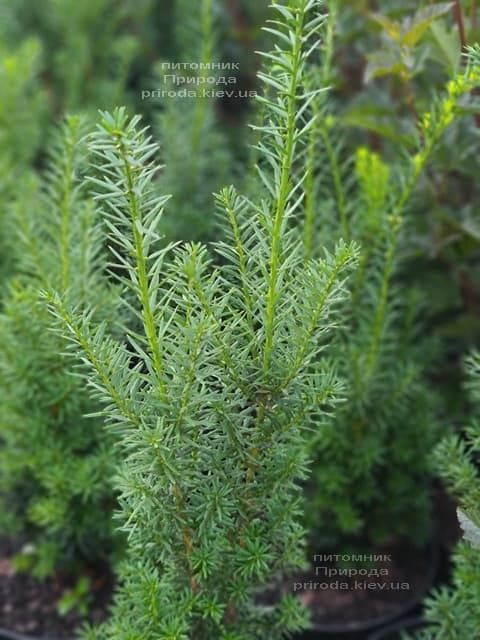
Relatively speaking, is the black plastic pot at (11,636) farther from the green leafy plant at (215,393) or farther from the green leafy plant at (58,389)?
the green leafy plant at (215,393)

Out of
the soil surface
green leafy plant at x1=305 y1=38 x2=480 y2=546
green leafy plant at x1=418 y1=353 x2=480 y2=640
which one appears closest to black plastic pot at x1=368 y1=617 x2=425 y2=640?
green leafy plant at x1=305 y1=38 x2=480 y2=546

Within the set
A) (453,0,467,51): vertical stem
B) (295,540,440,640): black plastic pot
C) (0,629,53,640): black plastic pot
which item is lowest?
(295,540,440,640): black plastic pot

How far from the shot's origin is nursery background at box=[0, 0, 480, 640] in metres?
1.00

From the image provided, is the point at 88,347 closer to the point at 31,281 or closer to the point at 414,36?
the point at 31,281

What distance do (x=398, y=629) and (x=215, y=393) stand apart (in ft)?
2.75

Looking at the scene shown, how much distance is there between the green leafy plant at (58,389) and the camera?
1.41 meters

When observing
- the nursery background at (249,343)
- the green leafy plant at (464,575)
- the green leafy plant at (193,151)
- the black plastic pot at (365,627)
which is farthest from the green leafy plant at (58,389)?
the green leafy plant at (464,575)

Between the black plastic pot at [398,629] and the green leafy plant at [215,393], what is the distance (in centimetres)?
55

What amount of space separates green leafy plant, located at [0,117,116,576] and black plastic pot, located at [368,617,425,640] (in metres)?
0.52

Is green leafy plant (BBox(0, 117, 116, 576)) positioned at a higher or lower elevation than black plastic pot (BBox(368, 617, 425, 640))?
higher

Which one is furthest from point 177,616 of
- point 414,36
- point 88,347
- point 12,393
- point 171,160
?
point 171,160

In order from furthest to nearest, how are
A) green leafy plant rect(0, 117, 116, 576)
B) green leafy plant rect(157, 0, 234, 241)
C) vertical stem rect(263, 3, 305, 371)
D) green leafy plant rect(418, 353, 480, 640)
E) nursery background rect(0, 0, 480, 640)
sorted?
green leafy plant rect(157, 0, 234, 241), green leafy plant rect(0, 117, 116, 576), green leafy plant rect(418, 353, 480, 640), nursery background rect(0, 0, 480, 640), vertical stem rect(263, 3, 305, 371)

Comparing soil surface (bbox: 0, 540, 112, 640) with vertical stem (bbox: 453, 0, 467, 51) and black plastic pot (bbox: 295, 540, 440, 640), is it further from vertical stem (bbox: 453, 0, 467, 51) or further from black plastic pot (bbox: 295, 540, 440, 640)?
vertical stem (bbox: 453, 0, 467, 51)

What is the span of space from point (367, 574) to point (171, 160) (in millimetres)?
964
